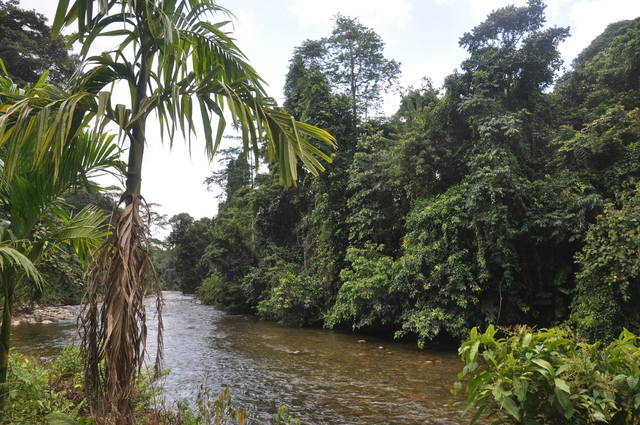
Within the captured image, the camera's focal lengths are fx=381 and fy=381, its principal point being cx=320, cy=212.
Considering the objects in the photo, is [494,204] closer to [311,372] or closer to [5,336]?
[311,372]

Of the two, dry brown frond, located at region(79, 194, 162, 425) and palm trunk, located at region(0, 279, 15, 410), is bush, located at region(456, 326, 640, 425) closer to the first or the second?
dry brown frond, located at region(79, 194, 162, 425)

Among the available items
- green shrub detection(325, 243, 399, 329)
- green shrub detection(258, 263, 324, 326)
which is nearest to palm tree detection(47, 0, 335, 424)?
green shrub detection(325, 243, 399, 329)

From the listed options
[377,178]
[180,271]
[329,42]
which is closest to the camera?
[377,178]

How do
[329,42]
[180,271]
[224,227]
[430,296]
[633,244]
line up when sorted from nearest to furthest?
[633,244]
[430,296]
[329,42]
[224,227]
[180,271]

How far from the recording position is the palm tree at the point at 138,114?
220 cm

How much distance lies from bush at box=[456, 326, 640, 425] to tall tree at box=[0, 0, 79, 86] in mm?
19405

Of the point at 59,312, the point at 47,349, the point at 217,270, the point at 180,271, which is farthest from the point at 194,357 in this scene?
the point at 180,271

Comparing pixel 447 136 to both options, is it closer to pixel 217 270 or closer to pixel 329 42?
pixel 329 42

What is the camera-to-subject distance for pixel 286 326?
14688mm

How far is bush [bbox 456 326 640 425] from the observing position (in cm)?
225

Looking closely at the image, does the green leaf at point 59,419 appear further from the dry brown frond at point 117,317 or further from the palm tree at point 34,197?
the palm tree at point 34,197

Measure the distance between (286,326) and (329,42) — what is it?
14068 millimetres

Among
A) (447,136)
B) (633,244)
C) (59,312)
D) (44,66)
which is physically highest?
(44,66)

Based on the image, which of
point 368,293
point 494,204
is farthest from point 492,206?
point 368,293
